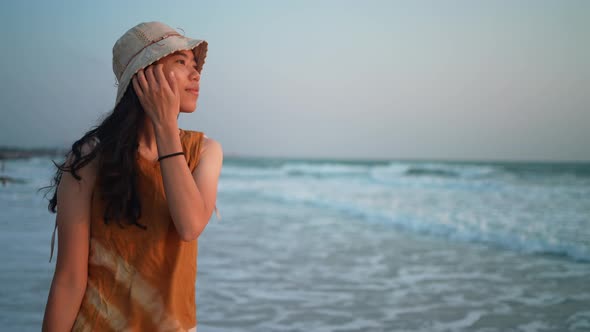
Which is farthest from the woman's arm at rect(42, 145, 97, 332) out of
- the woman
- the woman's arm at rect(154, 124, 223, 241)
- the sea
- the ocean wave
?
the ocean wave

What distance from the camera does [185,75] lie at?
173cm

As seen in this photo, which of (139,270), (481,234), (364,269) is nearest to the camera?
(139,270)

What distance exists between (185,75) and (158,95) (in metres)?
0.20

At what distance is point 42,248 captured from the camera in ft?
19.8

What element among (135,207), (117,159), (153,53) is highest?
(153,53)

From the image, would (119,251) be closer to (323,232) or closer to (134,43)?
(134,43)

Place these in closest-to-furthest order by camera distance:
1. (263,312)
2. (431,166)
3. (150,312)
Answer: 1. (150,312)
2. (263,312)
3. (431,166)

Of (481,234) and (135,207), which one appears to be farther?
(481,234)

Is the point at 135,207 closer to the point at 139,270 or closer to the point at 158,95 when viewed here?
the point at 139,270

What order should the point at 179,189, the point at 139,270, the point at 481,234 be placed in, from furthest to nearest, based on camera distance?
the point at 481,234 < the point at 139,270 < the point at 179,189

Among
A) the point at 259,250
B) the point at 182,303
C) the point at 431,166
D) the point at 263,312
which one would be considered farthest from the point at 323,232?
the point at 431,166

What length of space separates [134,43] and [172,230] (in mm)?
645

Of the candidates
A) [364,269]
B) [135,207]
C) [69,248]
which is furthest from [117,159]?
[364,269]

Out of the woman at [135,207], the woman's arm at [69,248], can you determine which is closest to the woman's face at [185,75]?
the woman at [135,207]
